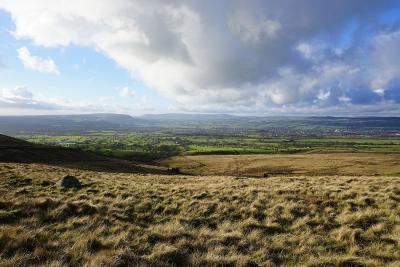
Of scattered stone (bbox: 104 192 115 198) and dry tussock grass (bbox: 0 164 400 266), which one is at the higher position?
dry tussock grass (bbox: 0 164 400 266)

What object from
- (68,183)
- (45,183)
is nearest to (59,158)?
(45,183)

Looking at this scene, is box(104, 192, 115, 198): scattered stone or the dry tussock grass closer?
the dry tussock grass

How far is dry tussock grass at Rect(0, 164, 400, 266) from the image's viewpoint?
26.5ft

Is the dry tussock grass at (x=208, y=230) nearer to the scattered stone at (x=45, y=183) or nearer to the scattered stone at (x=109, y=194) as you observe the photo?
the scattered stone at (x=109, y=194)

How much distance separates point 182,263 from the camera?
7.99m

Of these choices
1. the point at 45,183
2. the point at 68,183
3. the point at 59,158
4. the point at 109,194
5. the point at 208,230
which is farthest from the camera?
the point at 59,158

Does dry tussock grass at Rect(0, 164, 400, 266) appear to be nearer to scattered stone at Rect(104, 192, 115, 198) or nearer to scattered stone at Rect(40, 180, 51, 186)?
scattered stone at Rect(104, 192, 115, 198)

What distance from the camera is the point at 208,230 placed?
1086 cm

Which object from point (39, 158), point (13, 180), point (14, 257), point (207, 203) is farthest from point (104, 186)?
point (39, 158)

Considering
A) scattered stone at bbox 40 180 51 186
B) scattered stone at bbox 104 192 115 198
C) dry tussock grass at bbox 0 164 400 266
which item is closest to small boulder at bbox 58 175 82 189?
Result: scattered stone at bbox 40 180 51 186

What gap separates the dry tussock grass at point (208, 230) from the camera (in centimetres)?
809

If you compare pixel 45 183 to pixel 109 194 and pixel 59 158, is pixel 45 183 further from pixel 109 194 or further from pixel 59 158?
pixel 59 158

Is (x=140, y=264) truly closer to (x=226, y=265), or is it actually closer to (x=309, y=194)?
(x=226, y=265)

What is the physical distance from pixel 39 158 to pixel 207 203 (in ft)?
198
